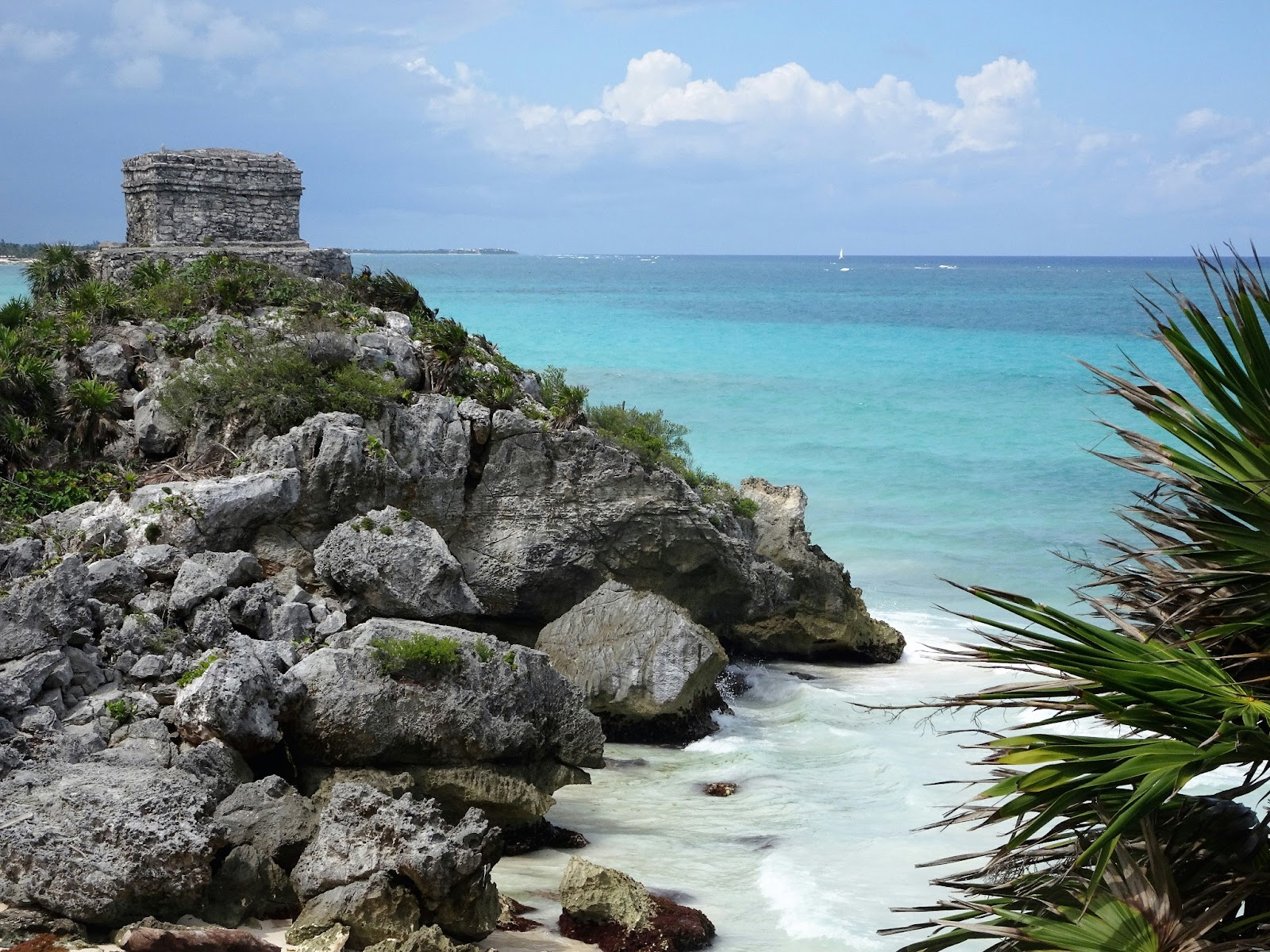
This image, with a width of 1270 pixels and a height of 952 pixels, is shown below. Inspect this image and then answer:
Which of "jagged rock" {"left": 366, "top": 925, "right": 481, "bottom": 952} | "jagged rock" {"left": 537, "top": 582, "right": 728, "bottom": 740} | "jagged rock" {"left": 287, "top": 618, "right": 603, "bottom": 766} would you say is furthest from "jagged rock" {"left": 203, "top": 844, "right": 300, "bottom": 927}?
"jagged rock" {"left": 537, "top": 582, "right": 728, "bottom": 740}

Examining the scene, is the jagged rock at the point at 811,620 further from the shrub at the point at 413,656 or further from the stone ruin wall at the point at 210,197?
the stone ruin wall at the point at 210,197

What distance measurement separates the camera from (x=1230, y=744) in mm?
4145

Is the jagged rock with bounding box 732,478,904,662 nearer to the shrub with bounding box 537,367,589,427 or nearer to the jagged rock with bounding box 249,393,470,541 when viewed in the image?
the shrub with bounding box 537,367,589,427

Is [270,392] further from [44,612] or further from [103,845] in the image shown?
[103,845]

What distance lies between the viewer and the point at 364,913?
777 centimetres

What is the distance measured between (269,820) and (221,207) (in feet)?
51.4

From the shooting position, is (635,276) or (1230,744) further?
(635,276)

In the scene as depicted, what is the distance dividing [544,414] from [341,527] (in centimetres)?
377

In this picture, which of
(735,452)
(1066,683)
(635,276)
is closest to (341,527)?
(1066,683)

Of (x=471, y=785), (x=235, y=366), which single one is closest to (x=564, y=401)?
(x=235, y=366)

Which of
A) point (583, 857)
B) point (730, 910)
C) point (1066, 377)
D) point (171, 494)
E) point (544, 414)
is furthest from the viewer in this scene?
point (1066, 377)

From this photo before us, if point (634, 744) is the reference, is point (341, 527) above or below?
above

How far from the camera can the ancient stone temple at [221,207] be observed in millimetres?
20875

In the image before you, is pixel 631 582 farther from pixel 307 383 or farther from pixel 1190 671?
pixel 1190 671
